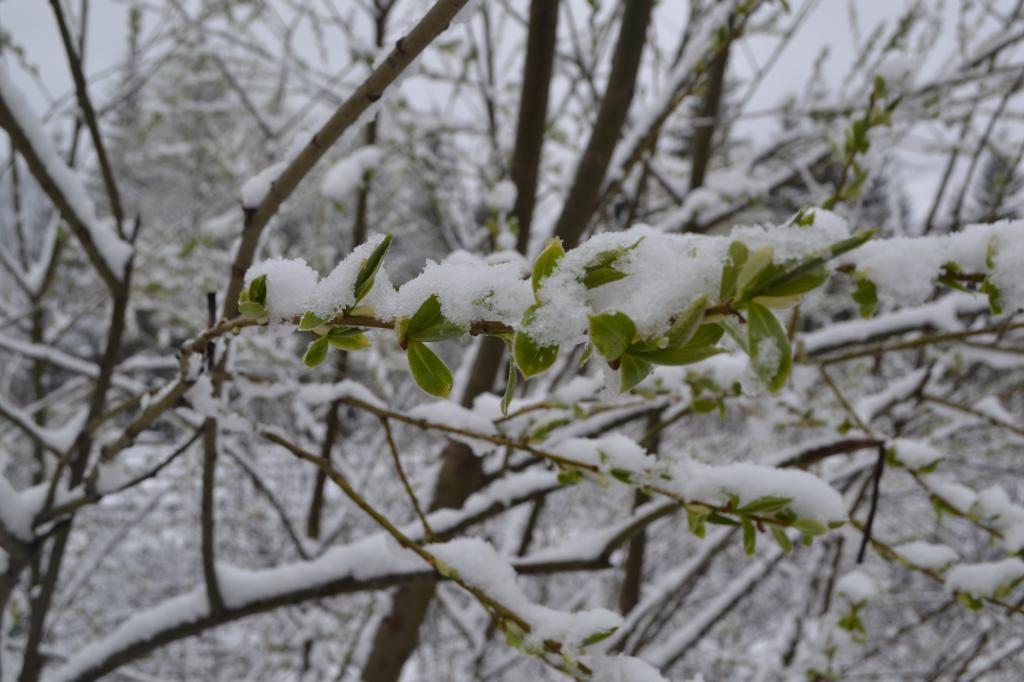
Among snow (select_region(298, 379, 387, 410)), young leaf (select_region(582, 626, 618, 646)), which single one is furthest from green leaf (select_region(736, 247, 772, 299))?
snow (select_region(298, 379, 387, 410))

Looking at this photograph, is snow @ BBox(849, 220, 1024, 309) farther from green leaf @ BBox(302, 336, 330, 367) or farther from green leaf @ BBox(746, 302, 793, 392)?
green leaf @ BBox(302, 336, 330, 367)

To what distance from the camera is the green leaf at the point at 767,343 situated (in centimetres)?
27

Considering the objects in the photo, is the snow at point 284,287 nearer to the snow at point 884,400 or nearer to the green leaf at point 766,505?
the green leaf at point 766,505

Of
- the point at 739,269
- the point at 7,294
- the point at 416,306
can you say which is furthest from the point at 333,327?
the point at 7,294

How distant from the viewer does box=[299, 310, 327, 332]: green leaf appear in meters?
0.31

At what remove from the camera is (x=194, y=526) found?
420cm

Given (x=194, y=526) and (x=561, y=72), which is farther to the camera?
(x=194, y=526)

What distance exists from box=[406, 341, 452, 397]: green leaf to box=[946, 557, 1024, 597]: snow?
811 mm

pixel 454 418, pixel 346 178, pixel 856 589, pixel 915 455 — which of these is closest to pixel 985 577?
pixel 915 455

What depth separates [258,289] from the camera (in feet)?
1.13

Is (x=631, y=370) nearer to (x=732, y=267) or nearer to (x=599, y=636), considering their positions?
(x=732, y=267)

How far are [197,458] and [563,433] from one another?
2341 mm

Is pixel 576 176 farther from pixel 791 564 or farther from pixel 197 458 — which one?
pixel 791 564

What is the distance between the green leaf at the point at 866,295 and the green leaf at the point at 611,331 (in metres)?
0.26
